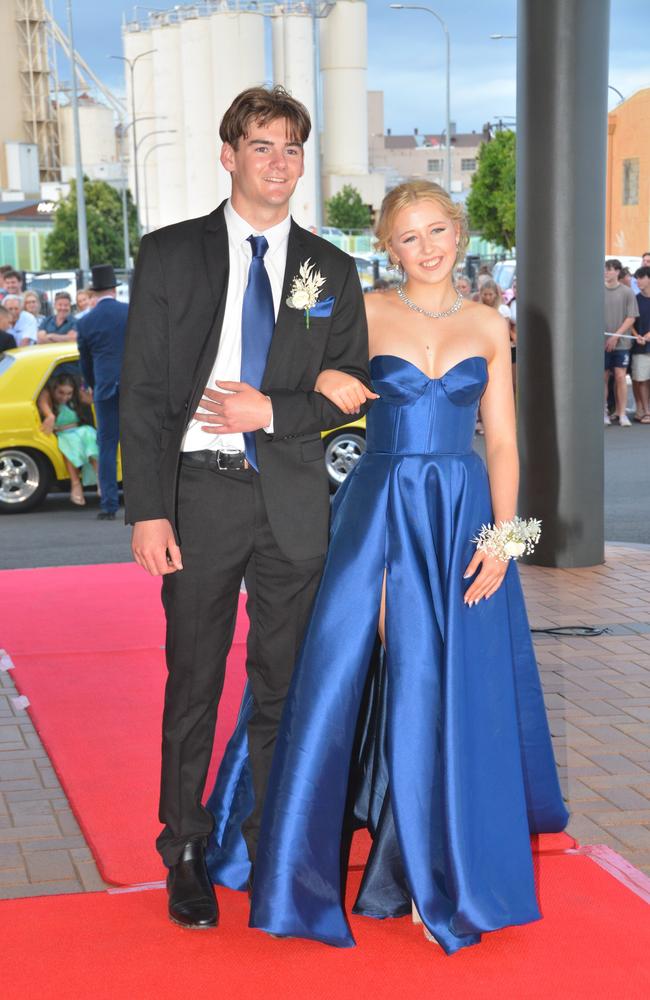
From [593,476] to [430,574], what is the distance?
17.0 feet

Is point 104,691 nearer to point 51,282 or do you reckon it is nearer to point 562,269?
point 562,269

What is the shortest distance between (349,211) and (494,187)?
41300 mm

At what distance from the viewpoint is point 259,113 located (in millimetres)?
3256

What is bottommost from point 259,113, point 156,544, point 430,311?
point 156,544

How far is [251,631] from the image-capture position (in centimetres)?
352

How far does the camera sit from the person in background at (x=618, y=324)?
16.3m

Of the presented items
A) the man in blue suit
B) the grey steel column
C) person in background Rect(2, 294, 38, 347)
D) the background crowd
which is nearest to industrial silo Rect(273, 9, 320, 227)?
the background crowd

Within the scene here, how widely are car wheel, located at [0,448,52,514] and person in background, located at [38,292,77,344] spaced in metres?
4.32

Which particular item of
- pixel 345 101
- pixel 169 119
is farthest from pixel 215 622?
pixel 345 101

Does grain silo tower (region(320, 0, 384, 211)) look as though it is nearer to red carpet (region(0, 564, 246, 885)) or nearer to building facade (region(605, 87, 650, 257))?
building facade (region(605, 87, 650, 257))

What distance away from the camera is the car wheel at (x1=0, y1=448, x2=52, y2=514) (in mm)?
11578

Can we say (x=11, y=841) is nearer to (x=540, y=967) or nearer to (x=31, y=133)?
(x=540, y=967)

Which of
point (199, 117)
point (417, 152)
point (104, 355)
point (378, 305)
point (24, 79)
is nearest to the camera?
point (378, 305)

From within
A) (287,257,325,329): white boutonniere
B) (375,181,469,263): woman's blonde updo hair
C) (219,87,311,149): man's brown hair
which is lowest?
(287,257,325,329): white boutonniere
